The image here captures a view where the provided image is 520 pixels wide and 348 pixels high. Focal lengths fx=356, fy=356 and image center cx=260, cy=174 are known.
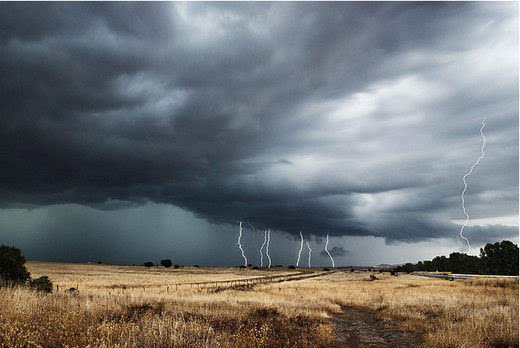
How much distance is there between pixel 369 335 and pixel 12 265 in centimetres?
1948

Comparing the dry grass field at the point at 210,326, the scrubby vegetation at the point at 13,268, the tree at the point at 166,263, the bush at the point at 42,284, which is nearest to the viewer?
the dry grass field at the point at 210,326

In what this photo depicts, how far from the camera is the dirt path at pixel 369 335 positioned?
14.1 metres

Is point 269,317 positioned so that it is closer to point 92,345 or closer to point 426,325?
point 426,325

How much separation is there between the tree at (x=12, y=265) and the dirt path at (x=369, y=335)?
17568 millimetres

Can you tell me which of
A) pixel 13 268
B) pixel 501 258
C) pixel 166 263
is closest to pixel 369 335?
pixel 13 268

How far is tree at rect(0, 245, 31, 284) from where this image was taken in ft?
64.4

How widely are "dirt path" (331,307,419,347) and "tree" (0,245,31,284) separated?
57.6 ft

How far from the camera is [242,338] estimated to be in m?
10.3

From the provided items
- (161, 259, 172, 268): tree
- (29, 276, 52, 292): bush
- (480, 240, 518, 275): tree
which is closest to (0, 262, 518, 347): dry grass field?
(29, 276, 52, 292): bush

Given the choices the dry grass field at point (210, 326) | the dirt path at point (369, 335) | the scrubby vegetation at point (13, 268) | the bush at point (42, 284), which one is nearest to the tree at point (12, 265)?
the scrubby vegetation at point (13, 268)

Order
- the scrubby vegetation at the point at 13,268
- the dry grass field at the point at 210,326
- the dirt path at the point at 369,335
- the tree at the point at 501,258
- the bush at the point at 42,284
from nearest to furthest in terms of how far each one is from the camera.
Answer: the dry grass field at the point at 210,326 < the dirt path at the point at 369,335 < the scrubby vegetation at the point at 13,268 < the bush at the point at 42,284 < the tree at the point at 501,258

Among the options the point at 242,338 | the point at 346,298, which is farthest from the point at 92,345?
the point at 346,298

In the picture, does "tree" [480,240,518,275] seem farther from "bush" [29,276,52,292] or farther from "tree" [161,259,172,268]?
"tree" [161,259,172,268]

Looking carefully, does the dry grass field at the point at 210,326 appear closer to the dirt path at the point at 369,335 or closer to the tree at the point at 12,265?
the dirt path at the point at 369,335
